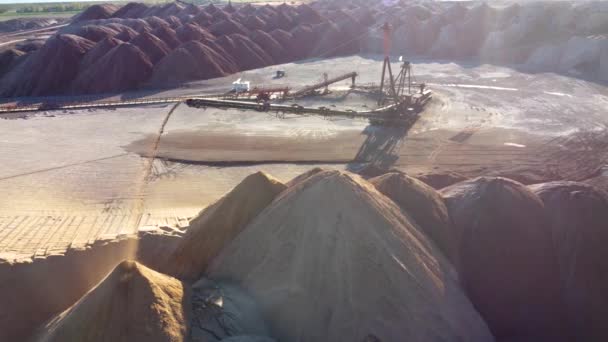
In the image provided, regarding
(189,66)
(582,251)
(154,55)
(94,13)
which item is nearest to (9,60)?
(154,55)

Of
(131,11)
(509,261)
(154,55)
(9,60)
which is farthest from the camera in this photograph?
(131,11)

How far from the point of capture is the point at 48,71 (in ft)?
116

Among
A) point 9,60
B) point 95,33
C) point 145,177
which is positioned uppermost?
point 95,33

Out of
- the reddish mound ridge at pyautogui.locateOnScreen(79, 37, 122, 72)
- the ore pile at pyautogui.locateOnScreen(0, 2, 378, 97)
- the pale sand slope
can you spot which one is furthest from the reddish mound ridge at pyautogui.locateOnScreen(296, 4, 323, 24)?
the pale sand slope

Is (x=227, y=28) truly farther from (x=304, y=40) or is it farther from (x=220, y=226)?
(x=220, y=226)

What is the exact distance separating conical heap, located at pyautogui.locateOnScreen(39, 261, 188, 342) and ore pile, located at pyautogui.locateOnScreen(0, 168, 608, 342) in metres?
0.02

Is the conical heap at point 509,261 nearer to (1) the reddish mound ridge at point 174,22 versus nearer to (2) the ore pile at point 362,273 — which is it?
(2) the ore pile at point 362,273

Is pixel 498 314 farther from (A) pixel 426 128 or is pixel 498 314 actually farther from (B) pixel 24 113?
(B) pixel 24 113

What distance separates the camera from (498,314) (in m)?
9.70

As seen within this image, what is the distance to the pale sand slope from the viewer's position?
8.23m

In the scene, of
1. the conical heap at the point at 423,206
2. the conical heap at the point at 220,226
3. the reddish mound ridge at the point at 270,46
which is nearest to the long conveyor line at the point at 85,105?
the reddish mound ridge at the point at 270,46

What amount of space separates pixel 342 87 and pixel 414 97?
8381 mm

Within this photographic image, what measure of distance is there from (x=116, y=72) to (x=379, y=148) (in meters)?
25.1

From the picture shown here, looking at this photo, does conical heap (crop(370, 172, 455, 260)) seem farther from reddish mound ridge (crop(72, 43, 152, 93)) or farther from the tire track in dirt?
reddish mound ridge (crop(72, 43, 152, 93))
